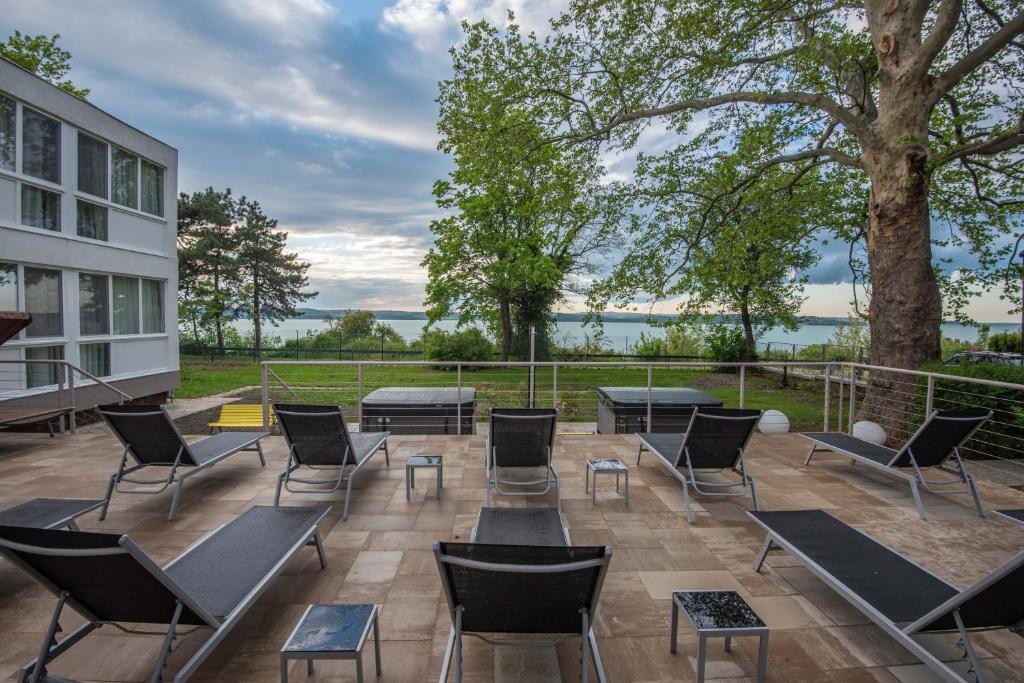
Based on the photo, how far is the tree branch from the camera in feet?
20.0

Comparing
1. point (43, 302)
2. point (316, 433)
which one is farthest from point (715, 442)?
point (43, 302)

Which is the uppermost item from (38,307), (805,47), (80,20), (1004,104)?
(80,20)

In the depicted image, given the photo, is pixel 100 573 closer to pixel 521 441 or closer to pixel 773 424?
pixel 521 441

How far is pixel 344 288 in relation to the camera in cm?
2377

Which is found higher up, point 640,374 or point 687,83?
point 687,83

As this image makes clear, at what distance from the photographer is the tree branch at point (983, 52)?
20.0 feet

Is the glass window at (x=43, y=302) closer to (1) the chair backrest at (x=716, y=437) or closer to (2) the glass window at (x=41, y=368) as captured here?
(2) the glass window at (x=41, y=368)

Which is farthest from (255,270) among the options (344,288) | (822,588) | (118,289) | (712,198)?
(822,588)

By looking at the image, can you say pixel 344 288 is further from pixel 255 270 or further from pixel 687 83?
pixel 687 83

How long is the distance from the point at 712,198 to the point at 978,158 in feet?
17.7

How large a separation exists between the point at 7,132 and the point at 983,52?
47.6 feet

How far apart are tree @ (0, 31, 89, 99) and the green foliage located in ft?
103

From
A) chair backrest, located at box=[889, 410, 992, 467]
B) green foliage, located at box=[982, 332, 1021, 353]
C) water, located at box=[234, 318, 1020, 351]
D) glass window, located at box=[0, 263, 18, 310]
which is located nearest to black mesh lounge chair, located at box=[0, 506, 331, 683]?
chair backrest, located at box=[889, 410, 992, 467]

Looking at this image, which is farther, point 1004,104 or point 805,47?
point 1004,104
